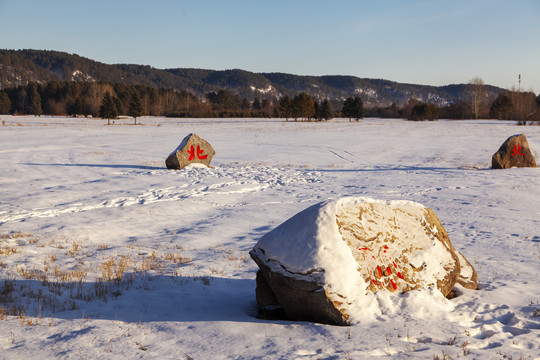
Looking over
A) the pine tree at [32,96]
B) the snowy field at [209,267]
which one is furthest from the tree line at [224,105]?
the snowy field at [209,267]

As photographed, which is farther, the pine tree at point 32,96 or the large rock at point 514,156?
the pine tree at point 32,96

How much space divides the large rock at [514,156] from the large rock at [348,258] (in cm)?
1473

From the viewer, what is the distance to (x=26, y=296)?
17.6 feet

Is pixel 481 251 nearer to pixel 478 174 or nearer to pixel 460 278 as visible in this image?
pixel 460 278

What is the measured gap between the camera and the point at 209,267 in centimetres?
686

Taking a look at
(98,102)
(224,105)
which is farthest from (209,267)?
(224,105)

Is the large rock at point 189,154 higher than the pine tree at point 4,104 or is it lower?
lower

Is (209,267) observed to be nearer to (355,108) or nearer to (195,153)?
(195,153)

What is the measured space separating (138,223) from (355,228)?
6.95 meters

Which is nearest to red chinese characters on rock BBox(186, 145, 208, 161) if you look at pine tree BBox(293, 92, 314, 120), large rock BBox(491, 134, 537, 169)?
large rock BBox(491, 134, 537, 169)

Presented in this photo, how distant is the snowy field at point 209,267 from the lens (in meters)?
3.96

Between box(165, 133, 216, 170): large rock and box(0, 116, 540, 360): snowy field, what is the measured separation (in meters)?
1.01

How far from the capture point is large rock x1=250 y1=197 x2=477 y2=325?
14.2ft

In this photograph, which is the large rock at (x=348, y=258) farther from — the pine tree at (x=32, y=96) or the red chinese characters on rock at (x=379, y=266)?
the pine tree at (x=32, y=96)
